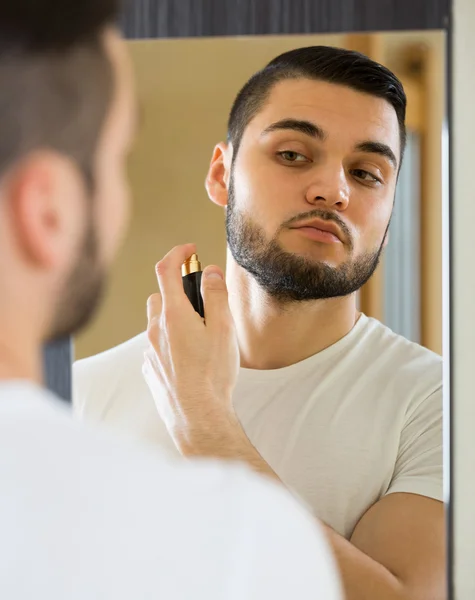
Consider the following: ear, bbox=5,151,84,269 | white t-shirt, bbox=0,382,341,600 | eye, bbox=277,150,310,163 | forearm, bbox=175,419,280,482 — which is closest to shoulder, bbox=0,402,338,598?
white t-shirt, bbox=0,382,341,600

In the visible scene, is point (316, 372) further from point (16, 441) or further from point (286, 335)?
point (16, 441)

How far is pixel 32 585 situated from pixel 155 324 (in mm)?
536

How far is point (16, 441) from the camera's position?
443mm

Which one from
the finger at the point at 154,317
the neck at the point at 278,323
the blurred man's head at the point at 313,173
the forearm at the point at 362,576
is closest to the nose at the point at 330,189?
the blurred man's head at the point at 313,173

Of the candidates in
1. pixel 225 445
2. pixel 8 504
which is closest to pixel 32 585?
pixel 8 504

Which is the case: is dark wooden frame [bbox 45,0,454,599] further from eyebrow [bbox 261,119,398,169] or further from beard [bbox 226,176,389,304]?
beard [bbox 226,176,389,304]

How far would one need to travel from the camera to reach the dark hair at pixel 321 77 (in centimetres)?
94

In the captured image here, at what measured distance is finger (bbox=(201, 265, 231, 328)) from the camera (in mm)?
935

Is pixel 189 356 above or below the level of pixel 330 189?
below

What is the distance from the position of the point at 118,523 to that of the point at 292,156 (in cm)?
57

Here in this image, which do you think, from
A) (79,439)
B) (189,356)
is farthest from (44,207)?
(189,356)

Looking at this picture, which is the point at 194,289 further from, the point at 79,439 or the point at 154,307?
the point at 79,439

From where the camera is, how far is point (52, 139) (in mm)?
512

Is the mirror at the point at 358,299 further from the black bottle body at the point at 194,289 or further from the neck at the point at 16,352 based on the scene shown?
the neck at the point at 16,352
